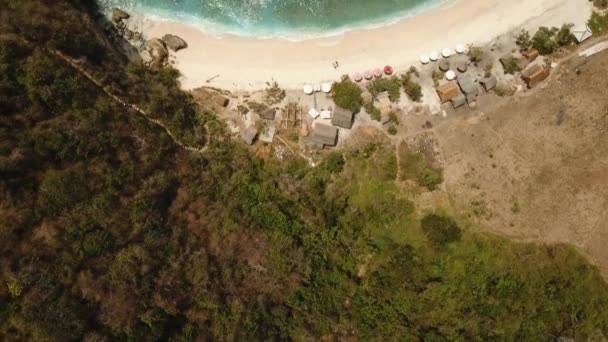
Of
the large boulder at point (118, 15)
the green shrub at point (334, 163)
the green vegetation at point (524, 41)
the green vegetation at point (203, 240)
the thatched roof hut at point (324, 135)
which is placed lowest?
the green vegetation at point (203, 240)

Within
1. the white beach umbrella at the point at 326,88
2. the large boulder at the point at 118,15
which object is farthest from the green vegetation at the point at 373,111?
the large boulder at the point at 118,15

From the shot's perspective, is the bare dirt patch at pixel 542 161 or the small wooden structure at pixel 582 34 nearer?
the bare dirt patch at pixel 542 161

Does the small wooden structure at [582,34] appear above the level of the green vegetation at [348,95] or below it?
above

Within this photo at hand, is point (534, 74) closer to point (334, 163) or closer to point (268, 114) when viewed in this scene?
point (334, 163)

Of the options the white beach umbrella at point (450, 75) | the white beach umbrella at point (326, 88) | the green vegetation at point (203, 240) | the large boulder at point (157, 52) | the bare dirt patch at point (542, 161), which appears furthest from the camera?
the large boulder at point (157, 52)

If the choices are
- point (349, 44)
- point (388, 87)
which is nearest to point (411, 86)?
point (388, 87)

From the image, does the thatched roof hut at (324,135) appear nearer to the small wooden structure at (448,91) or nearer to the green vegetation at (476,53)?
the small wooden structure at (448,91)

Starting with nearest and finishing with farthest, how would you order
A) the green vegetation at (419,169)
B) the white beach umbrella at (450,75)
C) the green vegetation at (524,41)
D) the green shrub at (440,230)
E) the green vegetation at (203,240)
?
the green vegetation at (203,240) → the green shrub at (440,230) → the green vegetation at (419,169) → the white beach umbrella at (450,75) → the green vegetation at (524,41)
